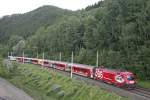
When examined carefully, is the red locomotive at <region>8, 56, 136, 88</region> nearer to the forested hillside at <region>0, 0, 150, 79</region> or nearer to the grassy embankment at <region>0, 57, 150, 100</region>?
the grassy embankment at <region>0, 57, 150, 100</region>

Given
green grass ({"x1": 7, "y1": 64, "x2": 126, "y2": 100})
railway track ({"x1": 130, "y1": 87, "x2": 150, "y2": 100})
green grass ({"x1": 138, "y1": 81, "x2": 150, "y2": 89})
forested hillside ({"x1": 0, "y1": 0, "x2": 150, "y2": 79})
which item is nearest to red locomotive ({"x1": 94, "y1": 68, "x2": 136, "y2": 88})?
railway track ({"x1": 130, "y1": 87, "x2": 150, "y2": 100})

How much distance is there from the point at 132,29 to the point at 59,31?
215 ft

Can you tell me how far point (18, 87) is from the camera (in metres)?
66.8

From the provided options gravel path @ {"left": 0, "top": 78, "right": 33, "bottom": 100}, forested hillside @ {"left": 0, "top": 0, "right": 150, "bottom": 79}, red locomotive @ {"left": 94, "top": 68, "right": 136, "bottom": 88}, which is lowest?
gravel path @ {"left": 0, "top": 78, "right": 33, "bottom": 100}

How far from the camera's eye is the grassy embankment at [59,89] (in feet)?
153

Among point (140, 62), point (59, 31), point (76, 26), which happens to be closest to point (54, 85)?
point (140, 62)

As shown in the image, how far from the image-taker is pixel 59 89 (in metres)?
56.8

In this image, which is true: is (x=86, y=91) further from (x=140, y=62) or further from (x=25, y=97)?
(x=140, y=62)

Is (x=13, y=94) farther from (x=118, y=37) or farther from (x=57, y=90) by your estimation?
(x=118, y=37)

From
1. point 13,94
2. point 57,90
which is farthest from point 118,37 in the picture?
point 13,94

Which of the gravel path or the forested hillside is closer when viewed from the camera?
the gravel path

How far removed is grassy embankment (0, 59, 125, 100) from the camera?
46.7 meters

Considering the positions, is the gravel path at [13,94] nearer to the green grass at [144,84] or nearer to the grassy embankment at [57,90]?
the grassy embankment at [57,90]

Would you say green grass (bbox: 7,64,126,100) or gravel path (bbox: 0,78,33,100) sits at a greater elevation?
green grass (bbox: 7,64,126,100)
